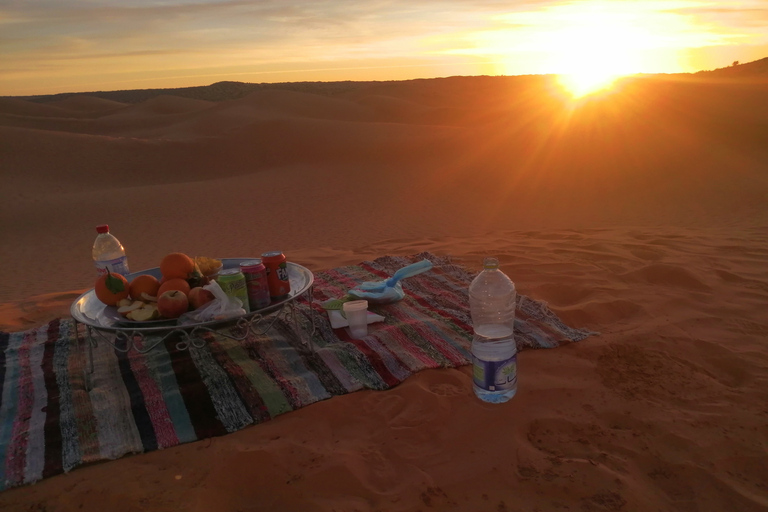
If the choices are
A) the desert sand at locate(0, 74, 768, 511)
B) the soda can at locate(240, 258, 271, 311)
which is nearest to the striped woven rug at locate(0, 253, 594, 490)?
the desert sand at locate(0, 74, 768, 511)

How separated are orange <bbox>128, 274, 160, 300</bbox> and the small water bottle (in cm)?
40

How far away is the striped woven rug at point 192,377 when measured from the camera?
2740 millimetres

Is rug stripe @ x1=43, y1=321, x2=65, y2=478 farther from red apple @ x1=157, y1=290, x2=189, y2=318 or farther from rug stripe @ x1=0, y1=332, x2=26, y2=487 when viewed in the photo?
red apple @ x1=157, y1=290, x2=189, y2=318

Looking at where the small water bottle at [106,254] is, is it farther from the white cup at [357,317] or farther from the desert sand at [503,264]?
the white cup at [357,317]

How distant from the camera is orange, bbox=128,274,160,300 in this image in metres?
3.18

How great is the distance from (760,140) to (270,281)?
50.5 feet

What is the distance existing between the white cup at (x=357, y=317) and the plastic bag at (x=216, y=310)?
975mm

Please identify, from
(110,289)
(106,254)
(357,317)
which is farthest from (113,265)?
(357,317)

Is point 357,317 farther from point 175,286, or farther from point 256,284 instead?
point 175,286

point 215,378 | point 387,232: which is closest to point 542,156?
point 387,232

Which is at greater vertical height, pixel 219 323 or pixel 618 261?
pixel 219 323

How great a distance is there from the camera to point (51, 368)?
345 cm

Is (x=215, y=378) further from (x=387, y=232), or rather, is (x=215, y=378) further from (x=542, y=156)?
(x=542, y=156)

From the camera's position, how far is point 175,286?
122 inches
